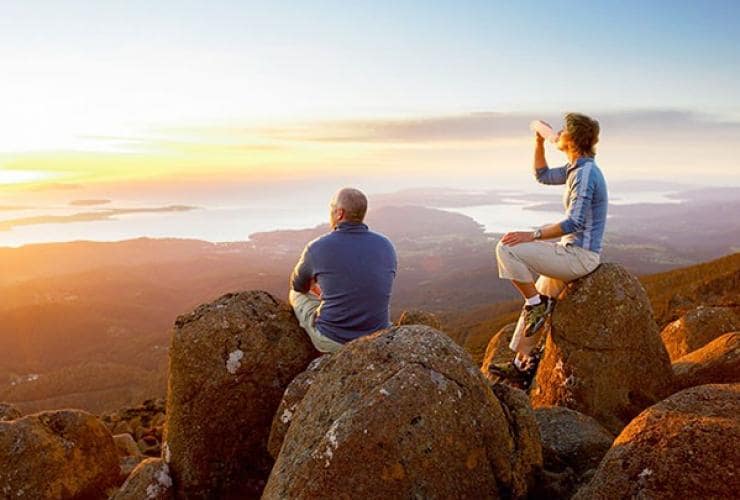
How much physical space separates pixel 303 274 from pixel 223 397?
2576 mm

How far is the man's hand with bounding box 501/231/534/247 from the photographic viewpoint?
10383mm

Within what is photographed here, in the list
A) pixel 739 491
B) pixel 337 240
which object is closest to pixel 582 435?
pixel 739 491

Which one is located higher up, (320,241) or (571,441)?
(320,241)

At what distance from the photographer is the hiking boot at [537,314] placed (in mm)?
11359

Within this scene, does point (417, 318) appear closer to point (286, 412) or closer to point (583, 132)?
point (286, 412)

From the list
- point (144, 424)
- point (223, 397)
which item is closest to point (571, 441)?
point (223, 397)

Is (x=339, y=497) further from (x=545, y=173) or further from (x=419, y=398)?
(x=545, y=173)

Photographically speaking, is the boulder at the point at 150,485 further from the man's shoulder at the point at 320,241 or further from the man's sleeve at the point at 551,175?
the man's sleeve at the point at 551,175

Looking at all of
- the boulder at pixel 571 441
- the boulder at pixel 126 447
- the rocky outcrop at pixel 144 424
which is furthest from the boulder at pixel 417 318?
the rocky outcrop at pixel 144 424

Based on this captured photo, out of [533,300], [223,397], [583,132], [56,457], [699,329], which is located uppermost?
[583,132]

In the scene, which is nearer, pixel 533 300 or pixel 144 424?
pixel 533 300

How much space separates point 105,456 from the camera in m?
11.9

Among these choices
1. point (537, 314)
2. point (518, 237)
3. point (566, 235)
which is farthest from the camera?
point (537, 314)

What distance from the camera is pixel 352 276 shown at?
9.58 meters
